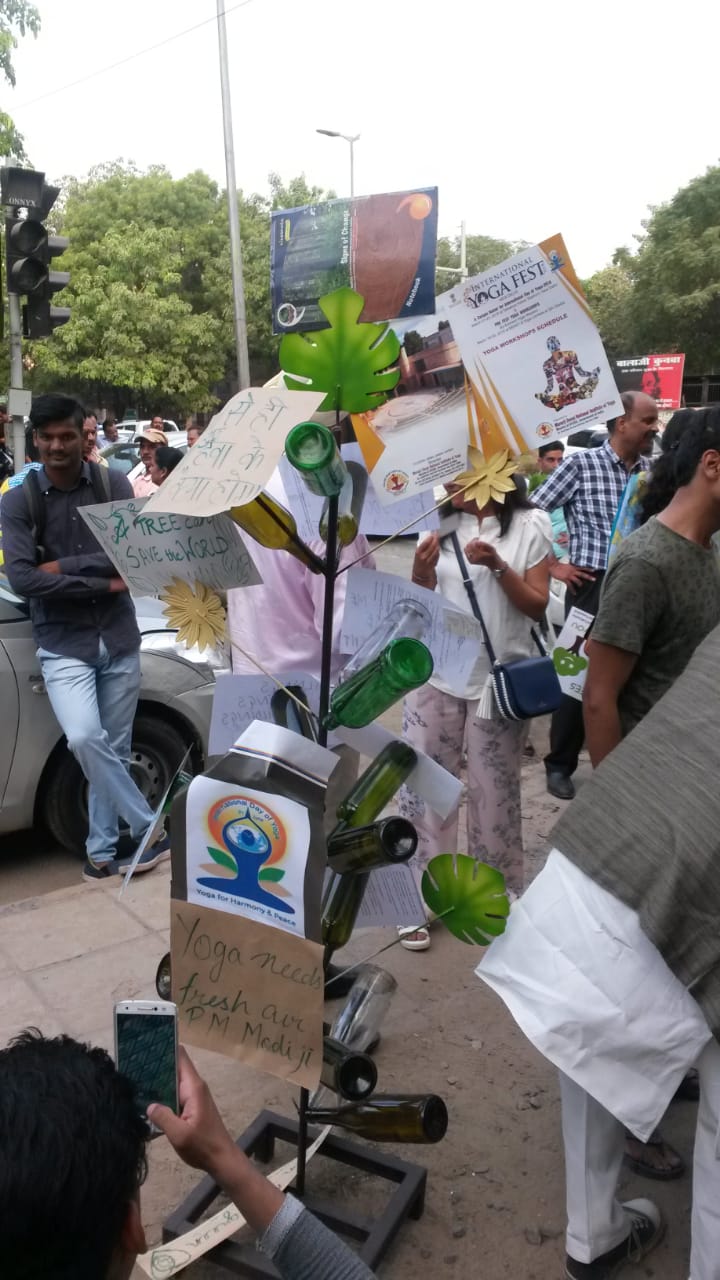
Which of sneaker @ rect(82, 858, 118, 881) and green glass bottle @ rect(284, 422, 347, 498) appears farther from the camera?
sneaker @ rect(82, 858, 118, 881)

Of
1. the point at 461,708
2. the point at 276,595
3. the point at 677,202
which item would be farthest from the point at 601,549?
the point at 677,202

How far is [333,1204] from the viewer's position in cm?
215

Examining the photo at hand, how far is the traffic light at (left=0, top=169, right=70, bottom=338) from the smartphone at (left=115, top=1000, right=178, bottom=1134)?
7.25 metres

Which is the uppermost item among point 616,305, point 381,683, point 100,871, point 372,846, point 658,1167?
point 616,305

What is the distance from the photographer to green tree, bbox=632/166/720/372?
29047 millimetres

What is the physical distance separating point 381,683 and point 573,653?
8.25 ft

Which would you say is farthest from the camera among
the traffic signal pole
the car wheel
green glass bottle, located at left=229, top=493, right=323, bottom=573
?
the traffic signal pole

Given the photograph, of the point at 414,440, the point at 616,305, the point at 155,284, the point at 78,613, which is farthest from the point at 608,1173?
the point at 616,305

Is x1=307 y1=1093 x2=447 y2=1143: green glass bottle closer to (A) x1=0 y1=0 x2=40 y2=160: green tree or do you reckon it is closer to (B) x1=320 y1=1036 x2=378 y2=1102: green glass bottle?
(B) x1=320 y1=1036 x2=378 y2=1102: green glass bottle

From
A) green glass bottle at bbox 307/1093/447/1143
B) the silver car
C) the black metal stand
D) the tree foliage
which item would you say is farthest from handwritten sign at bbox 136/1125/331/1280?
the tree foliage

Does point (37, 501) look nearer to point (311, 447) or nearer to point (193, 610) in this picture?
point (193, 610)

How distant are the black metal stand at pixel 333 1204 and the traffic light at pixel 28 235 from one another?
274 inches

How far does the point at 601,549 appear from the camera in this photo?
4707 mm

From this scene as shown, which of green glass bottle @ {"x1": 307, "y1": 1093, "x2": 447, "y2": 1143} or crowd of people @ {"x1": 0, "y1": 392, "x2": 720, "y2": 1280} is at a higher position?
crowd of people @ {"x1": 0, "y1": 392, "x2": 720, "y2": 1280}
